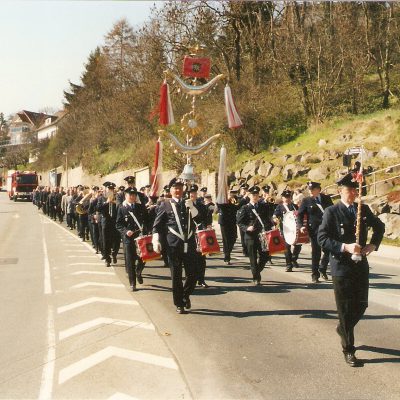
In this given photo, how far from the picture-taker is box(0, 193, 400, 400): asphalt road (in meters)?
5.56

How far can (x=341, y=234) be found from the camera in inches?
257

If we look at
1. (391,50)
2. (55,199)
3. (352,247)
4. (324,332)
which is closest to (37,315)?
(324,332)

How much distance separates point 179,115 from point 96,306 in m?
31.3

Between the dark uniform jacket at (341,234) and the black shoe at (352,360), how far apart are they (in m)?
0.91

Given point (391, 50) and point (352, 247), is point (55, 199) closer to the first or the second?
point (391, 50)

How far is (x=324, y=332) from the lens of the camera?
758 cm

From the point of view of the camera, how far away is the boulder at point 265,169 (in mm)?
30308

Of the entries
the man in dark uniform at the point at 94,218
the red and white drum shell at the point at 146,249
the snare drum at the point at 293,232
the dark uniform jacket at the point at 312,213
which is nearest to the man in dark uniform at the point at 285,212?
the snare drum at the point at 293,232

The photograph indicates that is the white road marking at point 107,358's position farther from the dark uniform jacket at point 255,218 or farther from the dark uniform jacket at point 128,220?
the dark uniform jacket at point 255,218

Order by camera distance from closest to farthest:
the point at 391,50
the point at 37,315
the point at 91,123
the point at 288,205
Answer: the point at 37,315 < the point at 288,205 < the point at 391,50 < the point at 91,123

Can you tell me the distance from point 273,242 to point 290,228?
1056 millimetres

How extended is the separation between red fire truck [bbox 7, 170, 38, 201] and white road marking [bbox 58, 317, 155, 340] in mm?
55438

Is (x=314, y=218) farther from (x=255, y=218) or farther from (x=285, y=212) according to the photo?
(x=285, y=212)

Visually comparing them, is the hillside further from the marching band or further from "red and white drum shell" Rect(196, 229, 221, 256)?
"red and white drum shell" Rect(196, 229, 221, 256)
